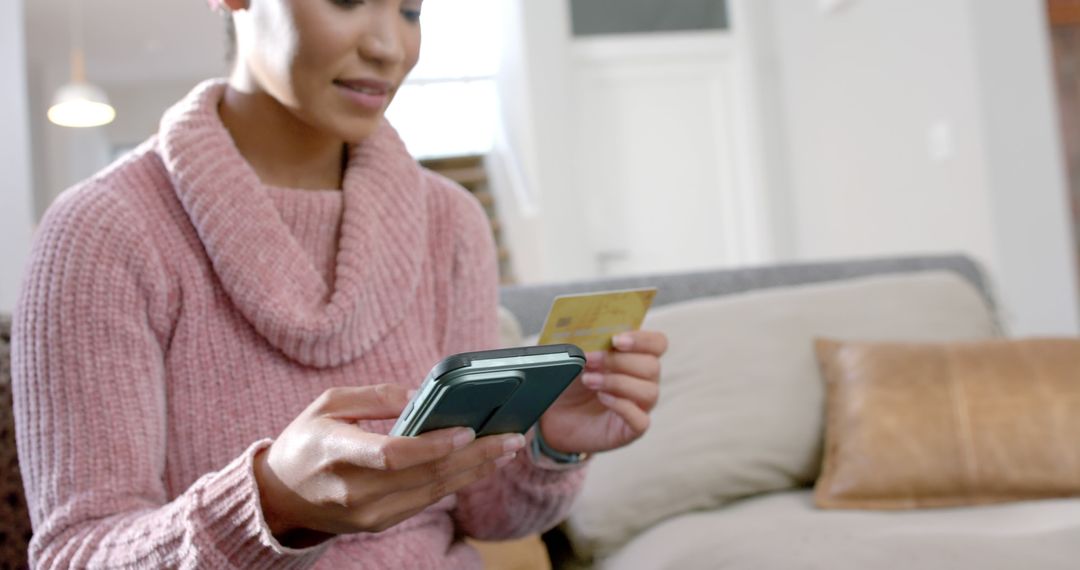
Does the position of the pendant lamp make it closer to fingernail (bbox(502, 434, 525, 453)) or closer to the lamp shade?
the lamp shade

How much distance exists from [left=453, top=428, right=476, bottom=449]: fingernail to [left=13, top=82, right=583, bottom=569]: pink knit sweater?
0.16 metres

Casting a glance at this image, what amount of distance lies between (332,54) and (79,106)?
5461 millimetres

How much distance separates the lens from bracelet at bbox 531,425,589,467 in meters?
1.05

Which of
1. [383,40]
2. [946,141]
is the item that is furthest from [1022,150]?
[383,40]

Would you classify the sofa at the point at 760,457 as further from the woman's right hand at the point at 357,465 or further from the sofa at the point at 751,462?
the woman's right hand at the point at 357,465

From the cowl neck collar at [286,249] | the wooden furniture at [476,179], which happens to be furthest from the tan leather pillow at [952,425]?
the wooden furniture at [476,179]

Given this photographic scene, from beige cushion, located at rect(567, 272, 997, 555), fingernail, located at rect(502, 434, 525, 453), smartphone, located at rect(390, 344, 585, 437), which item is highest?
smartphone, located at rect(390, 344, 585, 437)

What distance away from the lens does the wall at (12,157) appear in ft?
9.89

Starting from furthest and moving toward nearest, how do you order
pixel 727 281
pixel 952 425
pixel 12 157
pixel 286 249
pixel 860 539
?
pixel 12 157, pixel 727 281, pixel 952 425, pixel 860 539, pixel 286 249

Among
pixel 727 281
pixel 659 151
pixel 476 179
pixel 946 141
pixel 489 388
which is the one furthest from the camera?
pixel 476 179

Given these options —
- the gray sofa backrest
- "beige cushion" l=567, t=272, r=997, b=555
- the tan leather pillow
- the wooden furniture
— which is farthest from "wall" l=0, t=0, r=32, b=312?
the wooden furniture

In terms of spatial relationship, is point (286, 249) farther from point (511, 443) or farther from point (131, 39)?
point (131, 39)

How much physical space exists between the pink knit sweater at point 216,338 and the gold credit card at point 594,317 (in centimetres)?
17

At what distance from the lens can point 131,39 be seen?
25.8 feet
